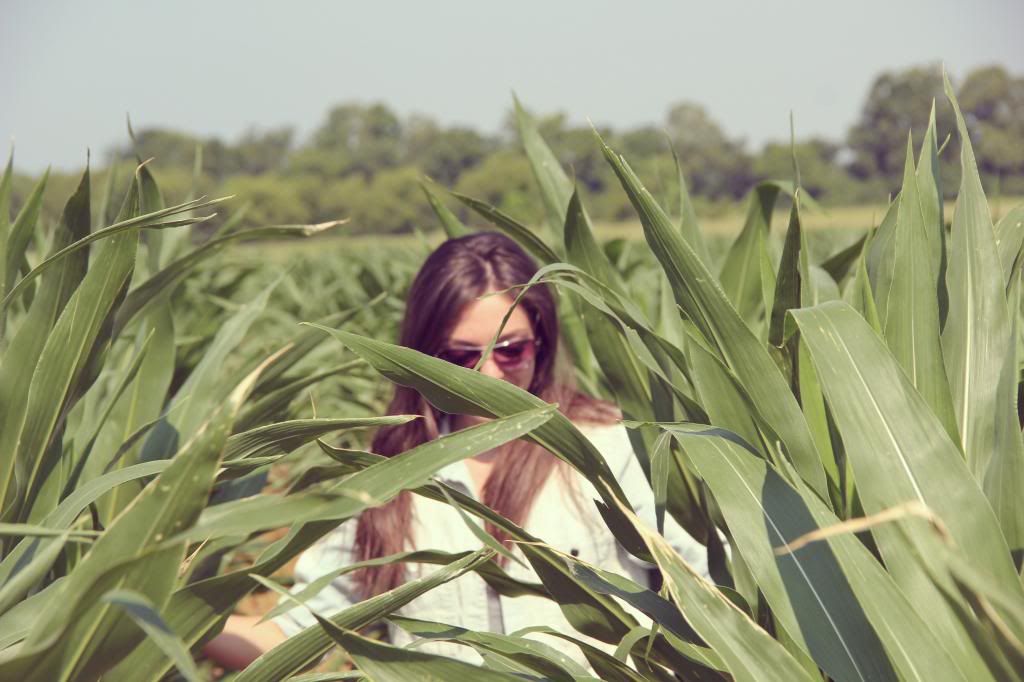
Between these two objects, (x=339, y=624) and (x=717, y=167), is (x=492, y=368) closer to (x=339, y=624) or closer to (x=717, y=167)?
(x=339, y=624)

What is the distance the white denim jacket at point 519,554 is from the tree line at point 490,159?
3364 centimetres

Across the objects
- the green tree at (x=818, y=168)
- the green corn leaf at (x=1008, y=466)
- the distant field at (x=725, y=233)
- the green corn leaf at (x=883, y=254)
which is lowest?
the green tree at (x=818, y=168)

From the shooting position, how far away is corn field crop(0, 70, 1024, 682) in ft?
2.02

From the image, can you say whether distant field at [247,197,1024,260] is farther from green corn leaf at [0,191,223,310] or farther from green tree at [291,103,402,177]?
green tree at [291,103,402,177]

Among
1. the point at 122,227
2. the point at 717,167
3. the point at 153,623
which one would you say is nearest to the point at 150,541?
the point at 153,623

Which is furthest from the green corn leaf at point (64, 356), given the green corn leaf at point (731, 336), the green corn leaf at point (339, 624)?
the green corn leaf at point (731, 336)

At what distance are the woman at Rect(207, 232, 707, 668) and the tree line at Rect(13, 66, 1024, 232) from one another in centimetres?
3351

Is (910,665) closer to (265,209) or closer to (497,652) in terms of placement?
(497,652)

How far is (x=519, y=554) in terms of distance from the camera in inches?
65.9

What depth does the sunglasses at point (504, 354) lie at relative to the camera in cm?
172

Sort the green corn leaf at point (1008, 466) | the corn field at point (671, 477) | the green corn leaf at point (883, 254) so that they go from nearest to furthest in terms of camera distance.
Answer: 1. the corn field at point (671, 477)
2. the green corn leaf at point (1008, 466)
3. the green corn leaf at point (883, 254)

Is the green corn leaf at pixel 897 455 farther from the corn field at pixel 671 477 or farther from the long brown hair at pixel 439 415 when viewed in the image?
the long brown hair at pixel 439 415

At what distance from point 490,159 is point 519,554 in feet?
185

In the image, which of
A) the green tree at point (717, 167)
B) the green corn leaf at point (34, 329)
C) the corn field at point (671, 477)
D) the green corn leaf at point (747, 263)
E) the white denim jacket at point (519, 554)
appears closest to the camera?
the corn field at point (671, 477)
